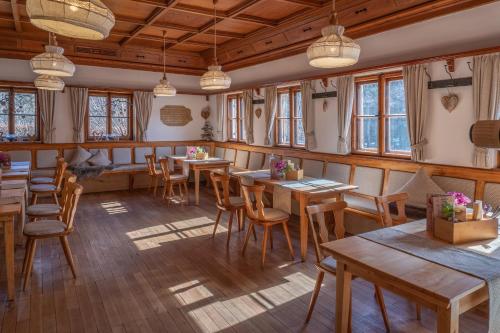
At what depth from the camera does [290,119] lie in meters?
6.92

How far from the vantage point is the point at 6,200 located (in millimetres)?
3291

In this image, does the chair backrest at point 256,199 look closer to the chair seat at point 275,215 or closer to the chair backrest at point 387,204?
the chair seat at point 275,215

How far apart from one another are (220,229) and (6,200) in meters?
2.58

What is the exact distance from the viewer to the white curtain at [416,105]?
444cm

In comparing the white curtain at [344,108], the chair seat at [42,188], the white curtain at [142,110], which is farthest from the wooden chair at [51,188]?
the white curtain at [344,108]

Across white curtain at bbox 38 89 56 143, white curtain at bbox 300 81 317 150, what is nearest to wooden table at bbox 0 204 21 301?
white curtain at bbox 300 81 317 150

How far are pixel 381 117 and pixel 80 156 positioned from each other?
588 centimetres

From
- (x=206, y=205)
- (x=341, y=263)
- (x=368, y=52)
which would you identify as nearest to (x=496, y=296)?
(x=341, y=263)

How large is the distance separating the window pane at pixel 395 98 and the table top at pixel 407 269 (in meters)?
3.13

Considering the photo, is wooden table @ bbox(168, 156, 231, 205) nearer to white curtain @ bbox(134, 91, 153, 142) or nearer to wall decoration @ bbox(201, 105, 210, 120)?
white curtain @ bbox(134, 91, 153, 142)

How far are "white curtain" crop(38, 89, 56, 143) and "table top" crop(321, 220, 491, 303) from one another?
706cm

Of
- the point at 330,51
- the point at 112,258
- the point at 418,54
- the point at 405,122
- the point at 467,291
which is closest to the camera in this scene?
the point at 467,291

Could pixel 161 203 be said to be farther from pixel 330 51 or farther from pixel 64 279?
pixel 330 51

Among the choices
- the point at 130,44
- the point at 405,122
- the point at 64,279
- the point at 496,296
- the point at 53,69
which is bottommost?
the point at 64,279
